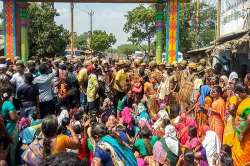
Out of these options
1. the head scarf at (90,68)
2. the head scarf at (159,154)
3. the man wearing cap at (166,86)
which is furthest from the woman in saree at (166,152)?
the head scarf at (90,68)

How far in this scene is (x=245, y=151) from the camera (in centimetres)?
609

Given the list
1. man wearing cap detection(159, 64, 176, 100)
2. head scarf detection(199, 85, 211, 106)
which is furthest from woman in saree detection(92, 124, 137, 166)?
man wearing cap detection(159, 64, 176, 100)

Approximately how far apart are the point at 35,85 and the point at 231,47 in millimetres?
7498

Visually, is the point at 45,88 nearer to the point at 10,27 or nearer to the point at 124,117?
the point at 124,117

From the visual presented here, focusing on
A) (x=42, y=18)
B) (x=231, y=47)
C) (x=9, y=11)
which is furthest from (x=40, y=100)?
(x=42, y=18)

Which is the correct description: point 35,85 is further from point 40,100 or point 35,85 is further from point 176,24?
point 176,24

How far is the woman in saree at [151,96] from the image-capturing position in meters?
11.2

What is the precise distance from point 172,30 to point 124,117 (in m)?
9.66

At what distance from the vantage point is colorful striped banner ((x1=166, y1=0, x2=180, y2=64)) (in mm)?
18875

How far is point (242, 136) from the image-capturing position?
602 centimetres

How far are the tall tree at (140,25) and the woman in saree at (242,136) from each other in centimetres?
3869

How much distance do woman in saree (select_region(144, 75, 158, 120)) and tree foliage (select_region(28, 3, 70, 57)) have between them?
18812mm

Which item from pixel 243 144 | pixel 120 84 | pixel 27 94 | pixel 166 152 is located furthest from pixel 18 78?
pixel 243 144

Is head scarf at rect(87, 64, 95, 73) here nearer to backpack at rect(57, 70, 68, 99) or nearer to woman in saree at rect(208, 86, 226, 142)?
backpack at rect(57, 70, 68, 99)
